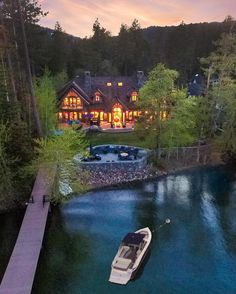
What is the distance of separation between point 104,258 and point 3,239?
965 centimetres

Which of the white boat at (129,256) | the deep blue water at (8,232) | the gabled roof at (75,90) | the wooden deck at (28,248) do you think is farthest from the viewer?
the gabled roof at (75,90)

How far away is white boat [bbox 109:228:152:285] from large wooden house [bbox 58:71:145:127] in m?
35.3

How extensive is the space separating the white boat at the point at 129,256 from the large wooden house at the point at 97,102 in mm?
35278

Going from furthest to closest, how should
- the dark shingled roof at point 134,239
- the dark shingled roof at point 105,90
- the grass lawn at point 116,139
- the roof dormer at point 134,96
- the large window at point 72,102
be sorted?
the roof dormer at point 134,96 < the dark shingled roof at point 105,90 < the large window at point 72,102 < the grass lawn at point 116,139 < the dark shingled roof at point 134,239

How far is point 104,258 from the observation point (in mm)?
27562

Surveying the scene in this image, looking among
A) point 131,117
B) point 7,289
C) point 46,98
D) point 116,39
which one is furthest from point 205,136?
point 116,39

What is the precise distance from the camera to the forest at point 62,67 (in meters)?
34.9

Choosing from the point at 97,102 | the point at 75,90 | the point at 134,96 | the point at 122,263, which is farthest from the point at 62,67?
the point at 122,263

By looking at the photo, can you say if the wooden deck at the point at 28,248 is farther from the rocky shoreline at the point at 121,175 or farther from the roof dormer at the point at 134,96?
the roof dormer at the point at 134,96

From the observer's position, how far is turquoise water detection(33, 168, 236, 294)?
977 inches

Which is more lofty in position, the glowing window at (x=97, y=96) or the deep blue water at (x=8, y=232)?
the glowing window at (x=97, y=96)

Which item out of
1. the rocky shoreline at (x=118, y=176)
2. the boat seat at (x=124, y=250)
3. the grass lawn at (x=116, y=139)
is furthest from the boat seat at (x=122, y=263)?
the grass lawn at (x=116, y=139)

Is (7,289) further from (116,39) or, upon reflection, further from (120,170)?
(116,39)

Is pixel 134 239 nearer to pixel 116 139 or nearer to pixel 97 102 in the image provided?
pixel 116 139
